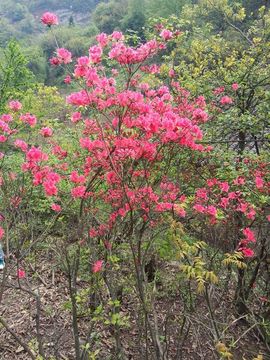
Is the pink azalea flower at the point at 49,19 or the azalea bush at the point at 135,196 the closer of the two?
the azalea bush at the point at 135,196

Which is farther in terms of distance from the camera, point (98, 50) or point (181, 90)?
point (181, 90)

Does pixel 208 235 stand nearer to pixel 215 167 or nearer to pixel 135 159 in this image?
pixel 215 167

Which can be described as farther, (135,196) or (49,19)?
(135,196)

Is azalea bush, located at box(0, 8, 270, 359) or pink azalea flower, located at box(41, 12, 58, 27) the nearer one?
azalea bush, located at box(0, 8, 270, 359)

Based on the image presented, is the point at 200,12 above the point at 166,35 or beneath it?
beneath

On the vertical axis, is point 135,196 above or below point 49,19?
below

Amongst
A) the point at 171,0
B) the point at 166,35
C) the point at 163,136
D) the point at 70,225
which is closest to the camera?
the point at 163,136

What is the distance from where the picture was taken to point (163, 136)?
2.86 metres

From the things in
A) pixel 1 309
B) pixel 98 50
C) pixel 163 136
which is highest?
pixel 98 50

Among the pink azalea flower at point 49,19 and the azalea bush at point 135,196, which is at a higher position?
the pink azalea flower at point 49,19

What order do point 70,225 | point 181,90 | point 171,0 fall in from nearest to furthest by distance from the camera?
1. point 70,225
2. point 181,90
3. point 171,0

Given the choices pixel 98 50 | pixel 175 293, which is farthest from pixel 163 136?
pixel 175 293

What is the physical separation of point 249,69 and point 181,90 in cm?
126

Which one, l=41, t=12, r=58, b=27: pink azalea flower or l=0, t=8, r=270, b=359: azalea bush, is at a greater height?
l=41, t=12, r=58, b=27: pink azalea flower
